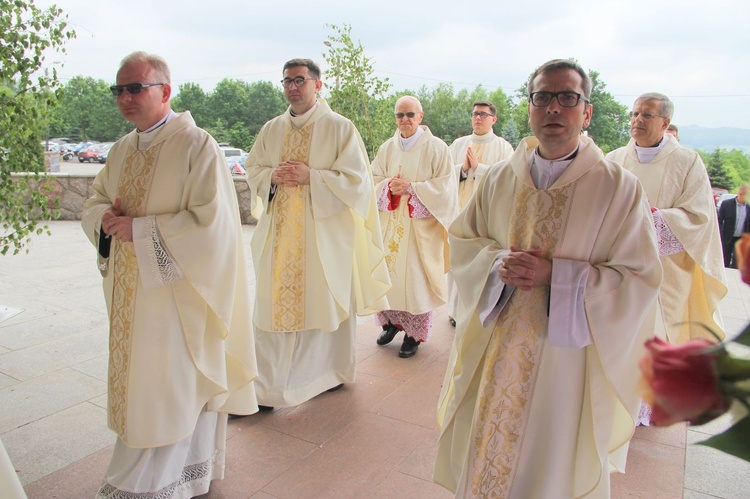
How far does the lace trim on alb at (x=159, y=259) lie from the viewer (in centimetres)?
264

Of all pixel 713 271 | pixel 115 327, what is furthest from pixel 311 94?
pixel 713 271

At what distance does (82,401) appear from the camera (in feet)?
13.1

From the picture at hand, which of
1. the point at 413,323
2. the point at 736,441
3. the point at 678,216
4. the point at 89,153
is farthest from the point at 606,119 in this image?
the point at 89,153

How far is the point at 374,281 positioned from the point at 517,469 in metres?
2.22

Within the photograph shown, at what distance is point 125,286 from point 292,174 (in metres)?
1.46

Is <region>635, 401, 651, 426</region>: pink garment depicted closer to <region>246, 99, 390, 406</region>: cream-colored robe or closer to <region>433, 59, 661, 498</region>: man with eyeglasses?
<region>433, 59, 661, 498</region>: man with eyeglasses

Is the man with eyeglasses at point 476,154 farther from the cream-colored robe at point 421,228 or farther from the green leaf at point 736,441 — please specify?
the green leaf at point 736,441

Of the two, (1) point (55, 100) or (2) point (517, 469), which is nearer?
(2) point (517, 469)

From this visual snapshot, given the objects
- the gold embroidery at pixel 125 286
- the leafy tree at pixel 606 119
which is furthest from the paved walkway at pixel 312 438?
the leafy tree at pixel 606 119

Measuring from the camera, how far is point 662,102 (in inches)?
147

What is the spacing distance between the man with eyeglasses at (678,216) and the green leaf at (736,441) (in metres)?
3.23

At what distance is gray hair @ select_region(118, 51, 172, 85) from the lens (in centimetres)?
270

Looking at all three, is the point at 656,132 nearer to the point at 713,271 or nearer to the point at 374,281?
the point at 713,271

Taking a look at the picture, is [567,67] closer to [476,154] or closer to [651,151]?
[651,151]
